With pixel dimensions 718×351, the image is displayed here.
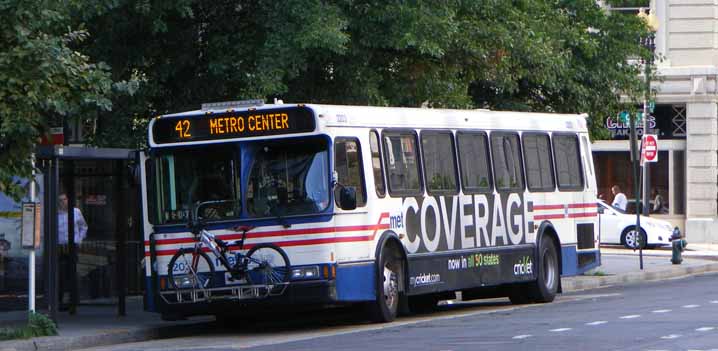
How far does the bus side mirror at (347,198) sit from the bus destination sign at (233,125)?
84 cm

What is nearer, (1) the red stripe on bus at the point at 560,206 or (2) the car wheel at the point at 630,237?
(1) the red stripe on bus at the point at 560,206

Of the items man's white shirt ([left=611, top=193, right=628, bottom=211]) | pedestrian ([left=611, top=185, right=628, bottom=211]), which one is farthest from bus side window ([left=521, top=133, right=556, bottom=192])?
man's white shirt ([left=611, top=193, right=628, bottom=211])

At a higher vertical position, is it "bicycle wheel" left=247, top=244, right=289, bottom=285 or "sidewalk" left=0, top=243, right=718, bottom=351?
"bicycle wheel" left=247, top=244, right=289, bottom=285

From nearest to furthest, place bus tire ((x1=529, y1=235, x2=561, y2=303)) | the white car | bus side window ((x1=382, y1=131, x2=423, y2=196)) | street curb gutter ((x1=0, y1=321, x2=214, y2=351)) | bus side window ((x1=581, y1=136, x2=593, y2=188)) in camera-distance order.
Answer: street curb gutter ((x1=0, y1=321, x2=214, y2=351))
bus side window ((x1=382, y1=131, x2=423, y2=196))
bus tire ((x1=529, y1=235, x2=561, y2=303))
bus side window ((x1=581, y1=136, x2=593, y2=188))
the white car

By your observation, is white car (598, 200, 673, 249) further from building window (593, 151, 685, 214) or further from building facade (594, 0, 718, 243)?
building window (593, 151, 685, 214)

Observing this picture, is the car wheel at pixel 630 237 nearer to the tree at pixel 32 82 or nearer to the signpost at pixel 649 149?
the signpost at pixel 649 149

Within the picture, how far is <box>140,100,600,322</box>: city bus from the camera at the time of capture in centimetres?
1778

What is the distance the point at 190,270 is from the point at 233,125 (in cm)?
186

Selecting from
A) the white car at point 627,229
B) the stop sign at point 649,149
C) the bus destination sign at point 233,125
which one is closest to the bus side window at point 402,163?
the bus destination sign at point 233,125

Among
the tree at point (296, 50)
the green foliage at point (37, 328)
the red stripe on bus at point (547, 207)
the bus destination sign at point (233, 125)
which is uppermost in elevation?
the tree at point (296, 50)

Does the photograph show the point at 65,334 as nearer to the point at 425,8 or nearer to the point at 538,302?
the point at 425,8

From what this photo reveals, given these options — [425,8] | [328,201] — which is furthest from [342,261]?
[425,8]

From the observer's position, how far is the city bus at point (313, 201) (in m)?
17.8

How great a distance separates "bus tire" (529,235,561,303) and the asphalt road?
0.27 meters
